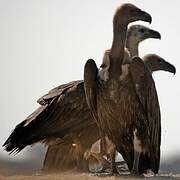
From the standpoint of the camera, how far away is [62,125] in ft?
53.5

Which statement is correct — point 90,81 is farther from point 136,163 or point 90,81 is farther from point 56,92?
point 56,92

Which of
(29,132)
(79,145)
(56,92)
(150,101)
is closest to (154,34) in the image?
(56,92)

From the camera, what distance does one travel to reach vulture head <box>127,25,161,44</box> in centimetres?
1698

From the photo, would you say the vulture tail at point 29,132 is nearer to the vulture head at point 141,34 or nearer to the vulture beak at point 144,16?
the vulture head at point 141,34

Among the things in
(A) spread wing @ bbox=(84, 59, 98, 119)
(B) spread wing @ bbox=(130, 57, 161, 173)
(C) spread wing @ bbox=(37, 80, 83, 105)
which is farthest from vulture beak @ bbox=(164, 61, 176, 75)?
(A) spread wing @ bbox=(84, 59, 98, 119)

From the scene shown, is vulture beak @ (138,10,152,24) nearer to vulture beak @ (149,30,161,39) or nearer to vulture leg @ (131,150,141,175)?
vulture beak @ (149,30,161,39)

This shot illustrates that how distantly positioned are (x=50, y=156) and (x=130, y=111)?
286 cm

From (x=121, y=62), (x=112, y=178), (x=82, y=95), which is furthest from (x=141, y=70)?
(x=82, y=95)

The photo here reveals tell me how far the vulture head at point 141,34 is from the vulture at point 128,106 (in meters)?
2.50

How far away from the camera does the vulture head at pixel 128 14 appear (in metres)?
15.0

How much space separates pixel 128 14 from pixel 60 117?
2.30m

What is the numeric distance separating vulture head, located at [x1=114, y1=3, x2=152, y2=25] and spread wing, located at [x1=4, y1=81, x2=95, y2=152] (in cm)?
164

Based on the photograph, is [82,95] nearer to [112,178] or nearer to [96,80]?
[96,80]

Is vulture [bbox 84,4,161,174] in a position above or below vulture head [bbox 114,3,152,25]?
below
